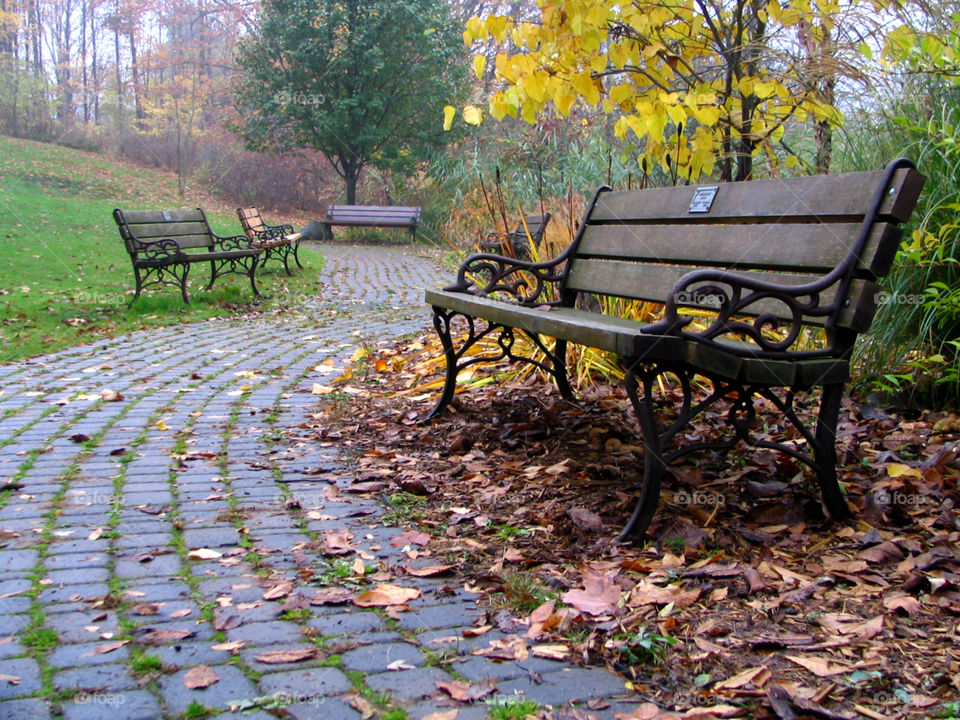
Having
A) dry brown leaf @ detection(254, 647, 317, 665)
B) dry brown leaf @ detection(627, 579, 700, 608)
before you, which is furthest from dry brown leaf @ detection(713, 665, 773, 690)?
dry brown leaf @ detection(254, 647, 317, 665)

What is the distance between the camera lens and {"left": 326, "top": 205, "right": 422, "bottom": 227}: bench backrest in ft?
70.6

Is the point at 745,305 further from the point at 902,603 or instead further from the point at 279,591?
the point at 279,591

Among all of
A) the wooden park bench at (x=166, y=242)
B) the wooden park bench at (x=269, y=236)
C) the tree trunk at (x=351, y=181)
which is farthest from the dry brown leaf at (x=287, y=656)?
the tree trunk at (x=351, y=181)

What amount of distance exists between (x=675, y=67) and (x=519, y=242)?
3.12m

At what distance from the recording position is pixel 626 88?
14.3 feet

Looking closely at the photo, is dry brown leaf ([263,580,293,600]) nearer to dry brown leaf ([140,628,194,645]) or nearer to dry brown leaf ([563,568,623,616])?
dry brown leaf ([140,628,194,645])

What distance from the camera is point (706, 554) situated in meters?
2.69

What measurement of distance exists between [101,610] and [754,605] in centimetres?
178

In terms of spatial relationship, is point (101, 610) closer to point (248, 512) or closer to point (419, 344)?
point (248, 512)

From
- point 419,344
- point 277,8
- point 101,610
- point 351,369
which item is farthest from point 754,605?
point 277,8

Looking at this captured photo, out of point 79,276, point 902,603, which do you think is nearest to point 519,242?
point 902,603

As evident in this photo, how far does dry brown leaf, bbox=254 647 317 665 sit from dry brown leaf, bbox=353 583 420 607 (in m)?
0.30

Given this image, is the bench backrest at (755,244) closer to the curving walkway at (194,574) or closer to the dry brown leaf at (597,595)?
the dry brown leaf at (597,595)

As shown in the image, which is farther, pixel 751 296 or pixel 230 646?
pixel 751 296
